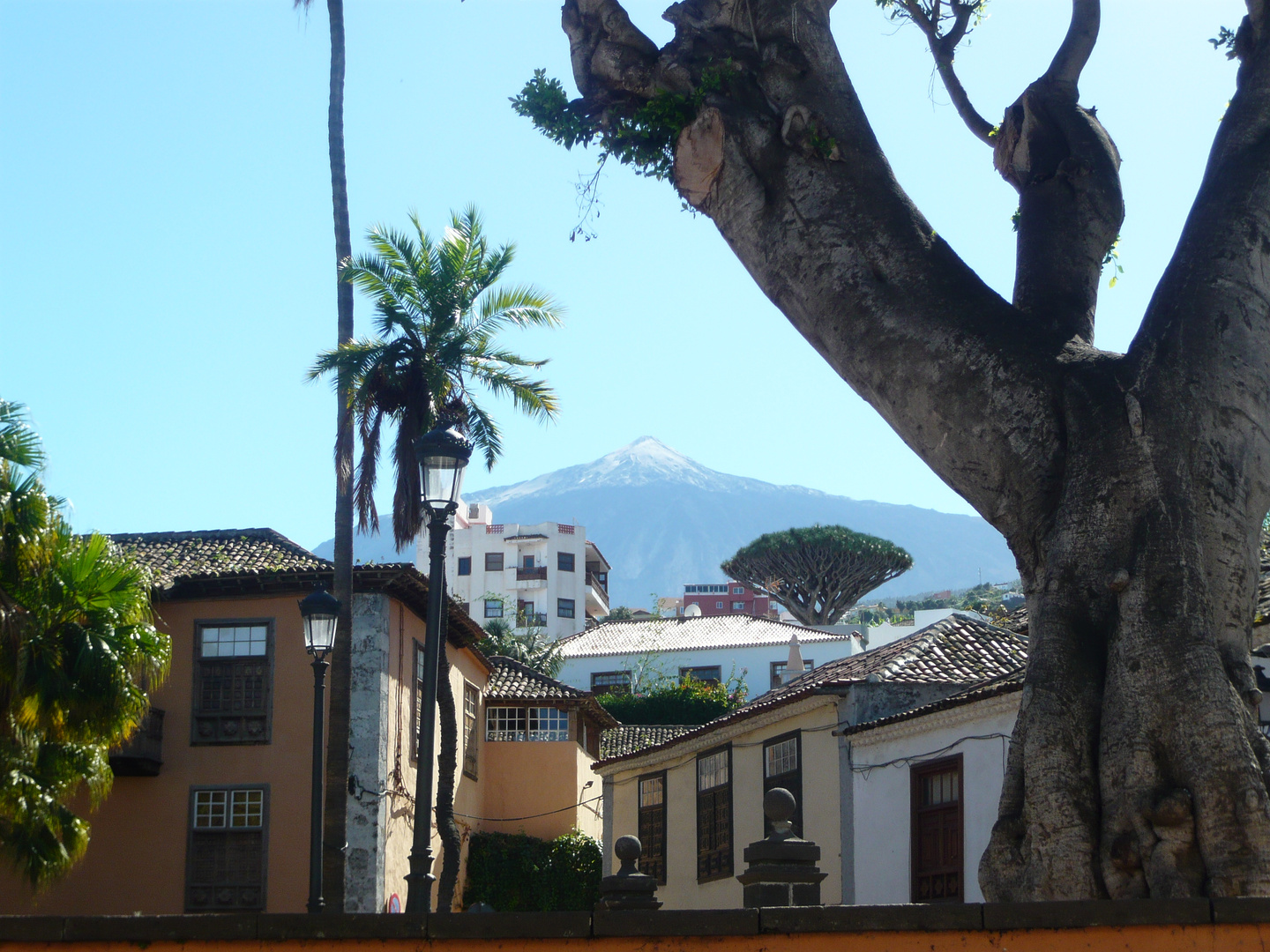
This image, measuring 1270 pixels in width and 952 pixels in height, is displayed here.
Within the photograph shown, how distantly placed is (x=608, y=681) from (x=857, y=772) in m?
36.2

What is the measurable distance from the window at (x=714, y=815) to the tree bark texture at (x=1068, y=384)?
1538 centimetres

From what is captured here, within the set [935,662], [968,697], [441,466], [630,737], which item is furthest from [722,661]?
[441,466]

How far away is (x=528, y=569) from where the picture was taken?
79750 mm

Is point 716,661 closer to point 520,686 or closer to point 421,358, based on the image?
point 520,686

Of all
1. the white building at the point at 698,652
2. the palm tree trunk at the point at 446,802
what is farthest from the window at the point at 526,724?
the white building at the point at 698,652

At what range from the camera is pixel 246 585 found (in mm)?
22391

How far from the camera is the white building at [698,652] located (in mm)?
53594

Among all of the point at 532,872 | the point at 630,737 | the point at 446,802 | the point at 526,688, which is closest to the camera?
the point at 446,802

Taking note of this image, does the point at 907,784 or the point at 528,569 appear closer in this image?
the point at 907,784

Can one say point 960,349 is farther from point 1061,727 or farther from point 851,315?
point 1061,727

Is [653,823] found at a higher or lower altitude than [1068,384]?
lower

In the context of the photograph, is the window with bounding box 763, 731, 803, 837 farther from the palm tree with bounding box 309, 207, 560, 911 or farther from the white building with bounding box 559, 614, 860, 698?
the white building with bounding box 559, 614, 860, 698

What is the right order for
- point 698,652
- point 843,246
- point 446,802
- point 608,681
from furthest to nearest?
point 698,652 < point 608,681 < point 446,802 < point 843,246

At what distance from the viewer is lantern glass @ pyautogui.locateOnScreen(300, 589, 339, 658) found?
1255cm
